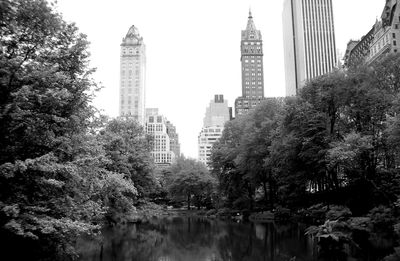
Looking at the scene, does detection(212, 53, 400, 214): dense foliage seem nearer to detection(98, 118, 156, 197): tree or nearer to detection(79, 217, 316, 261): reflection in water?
Answer: detection(79, 217, 316, 261): reflection in water

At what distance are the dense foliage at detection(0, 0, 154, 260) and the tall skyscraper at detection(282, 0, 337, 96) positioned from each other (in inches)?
6155

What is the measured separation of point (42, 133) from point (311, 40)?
558ft

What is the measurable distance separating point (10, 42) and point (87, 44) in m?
2.86

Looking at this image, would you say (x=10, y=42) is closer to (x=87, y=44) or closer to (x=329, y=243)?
(x=87, y=44)

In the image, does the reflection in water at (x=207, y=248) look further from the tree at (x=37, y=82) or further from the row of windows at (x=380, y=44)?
the row of windows at (x=380, y=44)

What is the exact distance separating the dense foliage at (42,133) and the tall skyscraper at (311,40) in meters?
156

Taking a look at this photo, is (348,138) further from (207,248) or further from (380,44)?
(380,44)

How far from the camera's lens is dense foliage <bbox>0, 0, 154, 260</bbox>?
11.5 metres

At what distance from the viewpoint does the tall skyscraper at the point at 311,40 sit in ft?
543

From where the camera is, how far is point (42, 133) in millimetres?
12664

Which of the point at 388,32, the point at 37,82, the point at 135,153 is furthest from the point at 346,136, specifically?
the point at 388,32


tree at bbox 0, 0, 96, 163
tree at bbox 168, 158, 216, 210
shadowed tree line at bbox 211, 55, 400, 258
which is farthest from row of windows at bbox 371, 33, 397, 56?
tree at bbox 0, 0, 96, 163

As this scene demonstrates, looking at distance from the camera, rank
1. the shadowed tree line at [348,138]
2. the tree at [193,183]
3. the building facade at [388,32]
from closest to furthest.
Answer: the shadowed tree line at [348,138] < the building facade at [388,32] < the tree at [193,183]

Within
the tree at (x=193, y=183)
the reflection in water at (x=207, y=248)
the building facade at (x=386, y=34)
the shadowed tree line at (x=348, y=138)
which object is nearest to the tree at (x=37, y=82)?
the reflection in water at (x=207, y=248)
